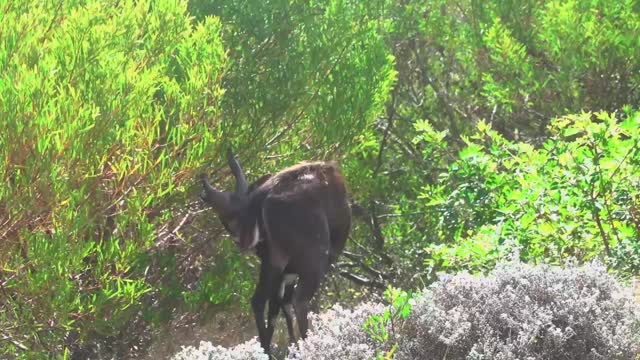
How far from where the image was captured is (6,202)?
4.77 metres

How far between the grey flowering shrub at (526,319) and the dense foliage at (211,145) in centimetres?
85

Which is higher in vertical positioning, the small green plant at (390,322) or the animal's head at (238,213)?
the animal's head at (238,213)

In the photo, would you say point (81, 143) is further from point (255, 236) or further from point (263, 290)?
point (263, 290)

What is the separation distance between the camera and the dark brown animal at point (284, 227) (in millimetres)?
5301

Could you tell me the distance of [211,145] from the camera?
600cm

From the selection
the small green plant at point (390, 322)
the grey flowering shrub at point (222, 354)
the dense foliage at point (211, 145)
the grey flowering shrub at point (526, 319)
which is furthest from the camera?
the grey flowering shrub at point (222, 354)

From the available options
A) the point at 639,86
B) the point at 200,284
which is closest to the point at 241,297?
the point at 200,284

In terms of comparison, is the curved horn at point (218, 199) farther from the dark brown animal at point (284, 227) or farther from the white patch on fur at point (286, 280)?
the white patch on fur at point (286, 280)

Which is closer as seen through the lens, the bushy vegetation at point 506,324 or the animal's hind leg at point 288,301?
the bushy vegetation at point 506,324

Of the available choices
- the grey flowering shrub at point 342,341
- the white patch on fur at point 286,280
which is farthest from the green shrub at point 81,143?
the grey flowering shrub at point 342,341

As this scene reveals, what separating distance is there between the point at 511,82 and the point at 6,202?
22.9ft


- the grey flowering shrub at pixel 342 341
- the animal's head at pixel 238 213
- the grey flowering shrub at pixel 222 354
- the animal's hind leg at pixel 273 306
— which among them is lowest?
the grey flowering shrub at pixel 222 354

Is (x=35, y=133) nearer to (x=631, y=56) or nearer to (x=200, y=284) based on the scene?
(x=200, y=284)

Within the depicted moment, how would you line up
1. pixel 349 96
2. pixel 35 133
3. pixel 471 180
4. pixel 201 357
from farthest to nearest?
pixel 349 96 < pixel 471 180 < pixel 201 357 < pixel 35 133
